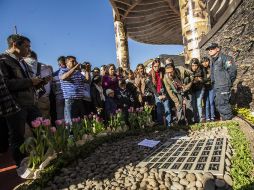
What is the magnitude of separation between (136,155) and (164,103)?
2.74 meters

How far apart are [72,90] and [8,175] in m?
2.07

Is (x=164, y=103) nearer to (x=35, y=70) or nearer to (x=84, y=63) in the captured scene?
(x=84, y=63)

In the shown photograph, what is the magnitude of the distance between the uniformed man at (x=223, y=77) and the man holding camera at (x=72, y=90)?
3117 millimetres

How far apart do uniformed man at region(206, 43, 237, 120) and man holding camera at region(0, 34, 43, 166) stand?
4.18m

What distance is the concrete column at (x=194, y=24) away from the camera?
10836mm

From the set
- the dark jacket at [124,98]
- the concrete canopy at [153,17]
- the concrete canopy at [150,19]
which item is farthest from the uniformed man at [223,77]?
the concrete canopy at [150,19]

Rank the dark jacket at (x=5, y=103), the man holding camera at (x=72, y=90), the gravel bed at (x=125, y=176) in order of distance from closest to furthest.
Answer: the gravel bed at (x=125, y=176), the dark jacket at (x=5, y=103), the man holding camera at (x=72, y=90)

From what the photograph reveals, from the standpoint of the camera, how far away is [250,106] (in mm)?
7172

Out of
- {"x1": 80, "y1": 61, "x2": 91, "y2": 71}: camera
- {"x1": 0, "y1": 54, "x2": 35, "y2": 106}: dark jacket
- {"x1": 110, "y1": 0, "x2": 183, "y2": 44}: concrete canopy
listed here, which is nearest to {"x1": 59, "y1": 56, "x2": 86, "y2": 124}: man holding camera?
{"x1": 80, "y1": 61, "x2": 91, "y2": 71}: camera

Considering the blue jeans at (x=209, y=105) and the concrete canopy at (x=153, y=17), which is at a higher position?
the concrete canopy at (x=153, y=17)

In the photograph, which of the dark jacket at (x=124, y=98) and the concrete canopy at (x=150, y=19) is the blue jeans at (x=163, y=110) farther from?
the concrete canopy at (x=150, y=19)

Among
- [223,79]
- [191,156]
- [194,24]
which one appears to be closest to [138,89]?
[223,79]

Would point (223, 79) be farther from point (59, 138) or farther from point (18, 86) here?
point (18, 86)

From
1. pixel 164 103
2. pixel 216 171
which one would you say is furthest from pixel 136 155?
pixel 164 103
